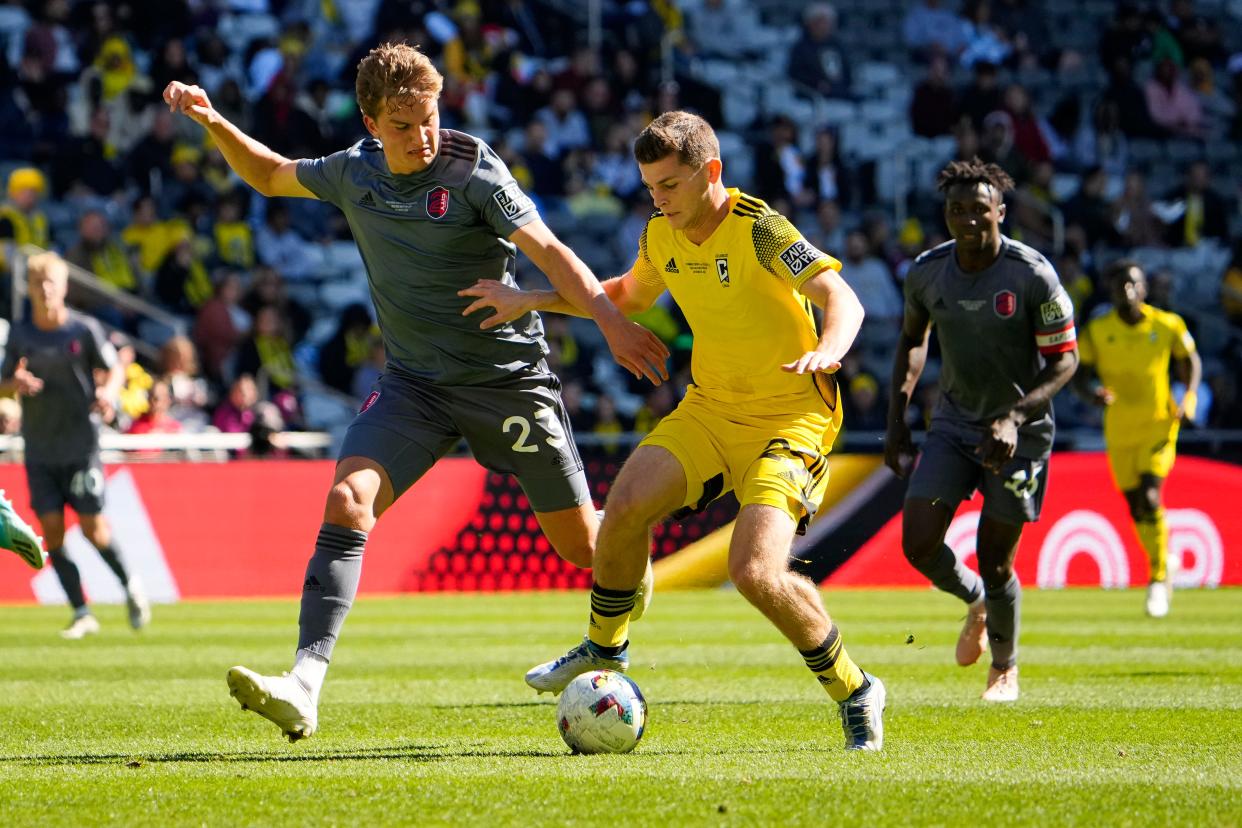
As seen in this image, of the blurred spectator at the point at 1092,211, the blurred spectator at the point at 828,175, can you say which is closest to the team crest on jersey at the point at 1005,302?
the blurred spectator at the point at 828,175

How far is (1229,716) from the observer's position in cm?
762

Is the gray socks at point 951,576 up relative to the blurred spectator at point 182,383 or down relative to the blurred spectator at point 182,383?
up

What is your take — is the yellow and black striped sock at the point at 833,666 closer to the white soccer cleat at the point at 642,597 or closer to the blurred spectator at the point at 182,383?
the white soccer cleat at the point at 642,597

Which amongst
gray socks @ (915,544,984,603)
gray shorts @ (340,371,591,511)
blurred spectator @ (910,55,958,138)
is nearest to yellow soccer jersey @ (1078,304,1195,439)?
gray socks @ (915,544,984,603)

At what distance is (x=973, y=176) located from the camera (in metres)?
8.42

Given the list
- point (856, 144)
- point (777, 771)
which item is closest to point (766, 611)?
point (777, 771)

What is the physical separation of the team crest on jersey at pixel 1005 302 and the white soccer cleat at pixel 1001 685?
169cm

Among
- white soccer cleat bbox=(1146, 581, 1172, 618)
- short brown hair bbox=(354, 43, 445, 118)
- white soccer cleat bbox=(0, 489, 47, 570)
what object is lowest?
white soccer cleat bbox=(1146, 581, 1172, 618)

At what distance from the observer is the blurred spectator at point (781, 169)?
23.3 meters

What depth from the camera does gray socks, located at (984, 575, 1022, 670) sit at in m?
8.59

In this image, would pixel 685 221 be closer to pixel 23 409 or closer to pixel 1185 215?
pixel 23 409

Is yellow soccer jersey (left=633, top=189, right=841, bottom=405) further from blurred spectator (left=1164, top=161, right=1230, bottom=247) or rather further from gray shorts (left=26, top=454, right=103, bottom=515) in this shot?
blurred spectator (left=1164, top=161, right=1230, bottom=247)

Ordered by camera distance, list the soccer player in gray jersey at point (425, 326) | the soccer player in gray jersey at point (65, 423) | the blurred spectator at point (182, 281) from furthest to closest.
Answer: the blurred spectator at point (182, 281) < the soccer player in gray jersey at point (65, 423) < the soccer player in gray jersey at point (425, 326)

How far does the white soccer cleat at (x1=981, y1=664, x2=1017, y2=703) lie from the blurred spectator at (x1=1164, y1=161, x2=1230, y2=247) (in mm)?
17103
